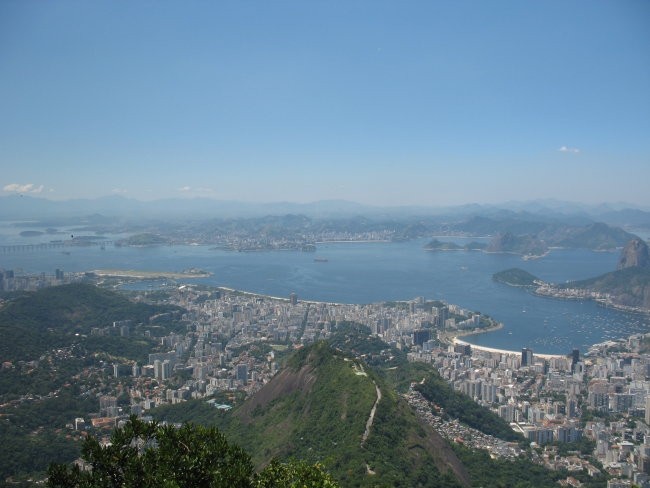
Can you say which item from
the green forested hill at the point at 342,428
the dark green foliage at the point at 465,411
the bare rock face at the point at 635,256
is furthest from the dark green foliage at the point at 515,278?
the green forested hill at the point at 342,428

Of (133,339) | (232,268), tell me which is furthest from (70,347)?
(232,268)

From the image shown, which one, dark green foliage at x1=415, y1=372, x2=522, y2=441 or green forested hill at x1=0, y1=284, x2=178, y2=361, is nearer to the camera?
dark green foliage at x1=415, y1=372, x2=522, y2=441

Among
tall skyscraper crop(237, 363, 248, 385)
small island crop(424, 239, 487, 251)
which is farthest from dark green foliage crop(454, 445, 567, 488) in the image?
small island crop(424, 239, 487, 251)

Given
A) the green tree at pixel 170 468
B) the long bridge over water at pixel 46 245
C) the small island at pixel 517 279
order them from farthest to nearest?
1. the long bridge over water at pixel 46 245
2. the small island at pixel 517 279
3. the green tree at pixel 170 468

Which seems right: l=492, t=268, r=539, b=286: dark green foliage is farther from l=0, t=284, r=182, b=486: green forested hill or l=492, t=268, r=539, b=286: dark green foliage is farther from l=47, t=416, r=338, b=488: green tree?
l=47, t=416, r=338, b=488: green tree

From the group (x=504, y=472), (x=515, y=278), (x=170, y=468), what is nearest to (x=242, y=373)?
Answer: (x=504, y=472)

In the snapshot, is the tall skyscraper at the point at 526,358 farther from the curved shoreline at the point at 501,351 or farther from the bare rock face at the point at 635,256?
the bare rock face at the point at 635,256

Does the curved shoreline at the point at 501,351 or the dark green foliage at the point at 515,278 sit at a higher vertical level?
the dark green foliage at the point at 515,278
